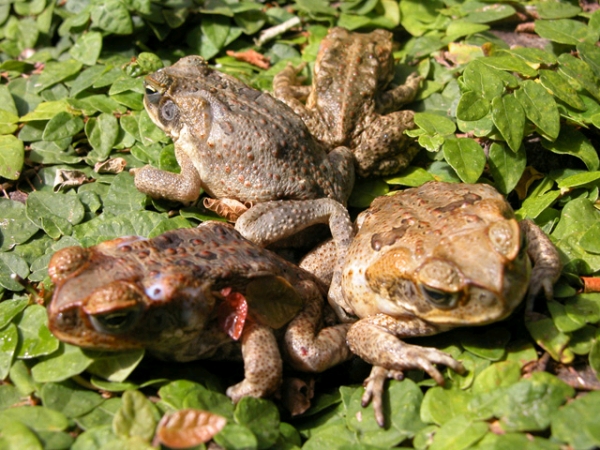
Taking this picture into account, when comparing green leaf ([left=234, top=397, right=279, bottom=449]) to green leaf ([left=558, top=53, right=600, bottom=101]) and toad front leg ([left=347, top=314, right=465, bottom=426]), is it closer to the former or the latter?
toad front leg ([left=347, top=314, right=465, bottom=426])

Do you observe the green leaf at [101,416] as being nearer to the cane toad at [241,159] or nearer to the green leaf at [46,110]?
the cane toad at [241,159]

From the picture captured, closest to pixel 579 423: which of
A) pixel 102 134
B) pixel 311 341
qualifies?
pixel 311 341

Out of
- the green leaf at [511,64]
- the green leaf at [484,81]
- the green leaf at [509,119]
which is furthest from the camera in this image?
the green leaf at [511,64]

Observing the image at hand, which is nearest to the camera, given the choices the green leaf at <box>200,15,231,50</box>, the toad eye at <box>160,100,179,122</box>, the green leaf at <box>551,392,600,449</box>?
the green leaf at <box>551,392,600,449</box>

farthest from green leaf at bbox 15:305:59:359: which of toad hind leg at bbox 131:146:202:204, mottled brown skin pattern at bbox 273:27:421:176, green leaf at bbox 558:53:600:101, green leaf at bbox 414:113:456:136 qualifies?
green leaf at bbox 558:53:600:101

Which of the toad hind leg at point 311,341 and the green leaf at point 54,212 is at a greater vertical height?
the green leaf at point 54,212

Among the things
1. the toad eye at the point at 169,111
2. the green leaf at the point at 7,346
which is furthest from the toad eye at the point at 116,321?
the toad eye at the point at 169,111

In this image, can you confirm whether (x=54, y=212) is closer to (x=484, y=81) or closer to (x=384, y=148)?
(x=384, y=148)
